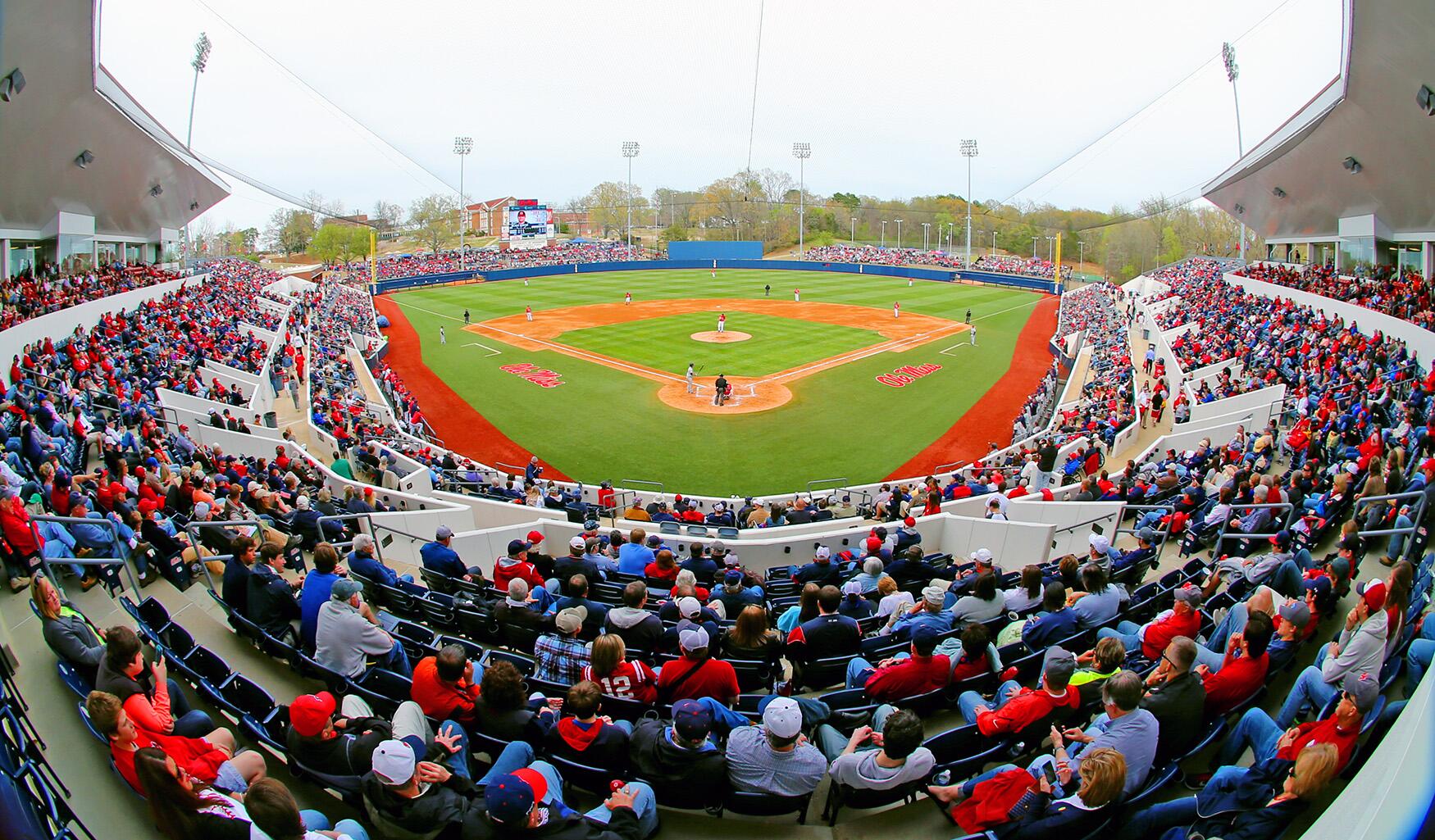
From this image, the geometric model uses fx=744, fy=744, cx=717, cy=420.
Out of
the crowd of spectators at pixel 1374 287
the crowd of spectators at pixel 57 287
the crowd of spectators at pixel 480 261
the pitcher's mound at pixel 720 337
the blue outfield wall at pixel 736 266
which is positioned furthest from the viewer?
the crowd of spectators at pixel 480 261

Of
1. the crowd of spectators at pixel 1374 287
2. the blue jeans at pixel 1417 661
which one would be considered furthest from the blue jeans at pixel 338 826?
the crowd of spectators at pixel 1374 287

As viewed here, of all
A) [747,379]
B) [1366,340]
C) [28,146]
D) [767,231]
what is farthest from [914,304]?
[767,231]

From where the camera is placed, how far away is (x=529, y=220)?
116875 mm

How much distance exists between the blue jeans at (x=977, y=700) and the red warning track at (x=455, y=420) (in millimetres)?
16383

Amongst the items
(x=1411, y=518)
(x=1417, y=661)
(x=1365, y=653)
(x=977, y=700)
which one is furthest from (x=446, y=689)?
(x=1411, y=518)

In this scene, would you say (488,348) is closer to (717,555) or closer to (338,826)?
(717,555)

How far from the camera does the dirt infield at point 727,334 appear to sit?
28786mm

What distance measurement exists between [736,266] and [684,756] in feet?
280

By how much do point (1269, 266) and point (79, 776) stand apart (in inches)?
1982

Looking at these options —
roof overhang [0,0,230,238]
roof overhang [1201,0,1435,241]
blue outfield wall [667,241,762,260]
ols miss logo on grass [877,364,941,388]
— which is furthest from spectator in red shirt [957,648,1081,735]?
blue outfield wall [667,241,762,260]

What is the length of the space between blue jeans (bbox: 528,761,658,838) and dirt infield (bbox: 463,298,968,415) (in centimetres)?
2211

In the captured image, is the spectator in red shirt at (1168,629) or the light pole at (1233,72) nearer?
the spectator in red shirt at (1168,629)

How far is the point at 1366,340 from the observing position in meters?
20.9

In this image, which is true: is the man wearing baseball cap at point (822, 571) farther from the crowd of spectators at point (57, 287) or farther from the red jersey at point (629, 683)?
the crowd of spectators at point (57, 287)
